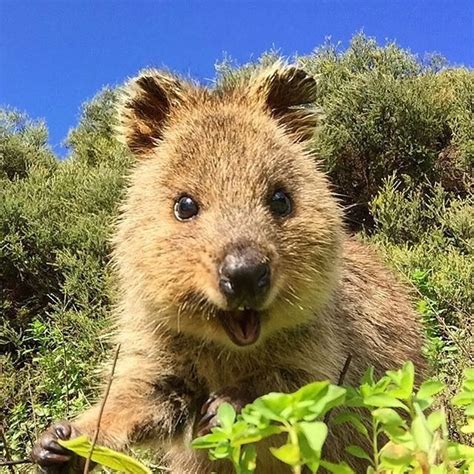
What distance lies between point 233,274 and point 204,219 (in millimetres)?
478

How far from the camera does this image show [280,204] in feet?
10.4

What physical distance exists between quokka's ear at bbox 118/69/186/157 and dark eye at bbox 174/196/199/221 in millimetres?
630

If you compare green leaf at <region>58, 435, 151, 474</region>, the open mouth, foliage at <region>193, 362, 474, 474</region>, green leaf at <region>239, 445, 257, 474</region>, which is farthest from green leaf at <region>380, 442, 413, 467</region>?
the open mouth

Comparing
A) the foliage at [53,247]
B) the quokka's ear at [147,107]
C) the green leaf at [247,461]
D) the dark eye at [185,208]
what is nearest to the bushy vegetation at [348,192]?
the foliage at [53,247]

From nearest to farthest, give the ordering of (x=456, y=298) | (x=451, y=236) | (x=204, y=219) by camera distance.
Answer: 1. (x=204, y=219)
2. (x=456, y=298)
3. (x=451, y=236)

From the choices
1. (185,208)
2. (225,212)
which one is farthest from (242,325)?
(185,208)

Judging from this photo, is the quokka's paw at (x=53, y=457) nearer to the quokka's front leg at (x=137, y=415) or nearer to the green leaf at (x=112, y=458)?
the quokka's front leg at (x=137, y=415)

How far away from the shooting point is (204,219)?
302 cm

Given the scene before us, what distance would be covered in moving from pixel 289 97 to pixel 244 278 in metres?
1.55

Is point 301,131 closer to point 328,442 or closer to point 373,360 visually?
point 373,360

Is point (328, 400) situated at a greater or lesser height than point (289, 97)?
lesser

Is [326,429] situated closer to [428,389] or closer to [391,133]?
[428,389]

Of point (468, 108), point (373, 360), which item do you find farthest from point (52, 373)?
point (468, 108)

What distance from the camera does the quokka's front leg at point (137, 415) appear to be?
3088 mm
